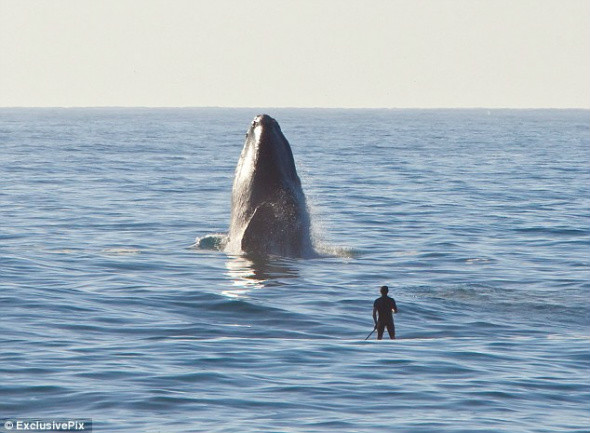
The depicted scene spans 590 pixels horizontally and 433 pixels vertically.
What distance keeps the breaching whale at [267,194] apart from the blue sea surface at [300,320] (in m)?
0.55

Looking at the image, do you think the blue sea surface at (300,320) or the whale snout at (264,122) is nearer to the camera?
the blue sea surface at (300,320)

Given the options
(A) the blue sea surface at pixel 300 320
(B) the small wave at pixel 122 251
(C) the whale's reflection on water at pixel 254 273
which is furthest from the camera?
(B) the small wave at pixel 122 251

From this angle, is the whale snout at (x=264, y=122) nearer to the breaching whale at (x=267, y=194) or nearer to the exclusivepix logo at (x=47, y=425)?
the breaching whale at (x=267, y=194)

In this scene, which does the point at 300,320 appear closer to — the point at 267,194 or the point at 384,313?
the point at 384,313

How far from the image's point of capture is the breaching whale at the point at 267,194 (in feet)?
73.0

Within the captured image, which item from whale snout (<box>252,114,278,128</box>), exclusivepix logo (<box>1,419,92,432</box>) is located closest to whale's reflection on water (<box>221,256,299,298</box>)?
whale snout (<box>252,114,278,128</box>)

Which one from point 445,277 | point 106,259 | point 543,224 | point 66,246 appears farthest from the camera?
point 543,224

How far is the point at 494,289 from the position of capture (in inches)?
860

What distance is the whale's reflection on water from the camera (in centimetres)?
2086

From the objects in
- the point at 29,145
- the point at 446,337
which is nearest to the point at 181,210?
the point at 446,337

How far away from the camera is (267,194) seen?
22266mm

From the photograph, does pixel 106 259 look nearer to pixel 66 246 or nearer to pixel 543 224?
pixel 66 246

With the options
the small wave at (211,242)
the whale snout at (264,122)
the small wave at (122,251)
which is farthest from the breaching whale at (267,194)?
the small wave at (122,251)

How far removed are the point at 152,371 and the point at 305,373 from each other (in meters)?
1.88
